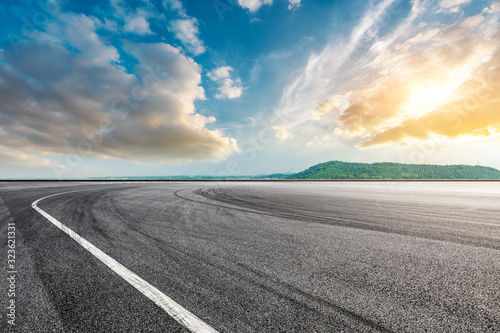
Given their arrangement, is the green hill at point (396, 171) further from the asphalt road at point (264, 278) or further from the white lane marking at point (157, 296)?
the white lane marking at point (157, 296)

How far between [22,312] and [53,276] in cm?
86

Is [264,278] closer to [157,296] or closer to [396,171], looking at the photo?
[157,296]

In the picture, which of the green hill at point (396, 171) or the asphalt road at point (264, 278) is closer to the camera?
the asphalt road at point (264, 278)

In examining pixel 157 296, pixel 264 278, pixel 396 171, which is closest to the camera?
pixel 157 296

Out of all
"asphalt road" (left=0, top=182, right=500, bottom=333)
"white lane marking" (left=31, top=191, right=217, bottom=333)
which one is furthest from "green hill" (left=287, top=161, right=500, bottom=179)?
"white lane marking" (left=31, top=191, right=217, bottom=333)

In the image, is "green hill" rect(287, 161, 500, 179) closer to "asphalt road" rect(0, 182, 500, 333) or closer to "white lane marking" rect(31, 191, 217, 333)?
"asphalt road" rect(0, 182, 500, 333)

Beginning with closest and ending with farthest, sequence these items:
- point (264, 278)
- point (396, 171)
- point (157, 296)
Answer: point (157, 296), point (264, 278), point (396, 171)

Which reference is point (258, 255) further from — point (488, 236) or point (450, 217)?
point (450, 217)

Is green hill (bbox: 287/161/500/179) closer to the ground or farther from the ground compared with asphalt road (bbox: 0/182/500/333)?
farther from the ground

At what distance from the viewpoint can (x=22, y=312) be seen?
2.24 meters

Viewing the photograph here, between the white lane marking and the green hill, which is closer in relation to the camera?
the white lane marking

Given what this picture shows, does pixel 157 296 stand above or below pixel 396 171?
below

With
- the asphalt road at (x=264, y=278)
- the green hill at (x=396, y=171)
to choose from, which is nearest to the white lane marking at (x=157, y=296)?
the asphalt road at (x=264, y=278)

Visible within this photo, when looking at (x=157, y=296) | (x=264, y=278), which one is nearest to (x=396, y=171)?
(x=264, y=278)
